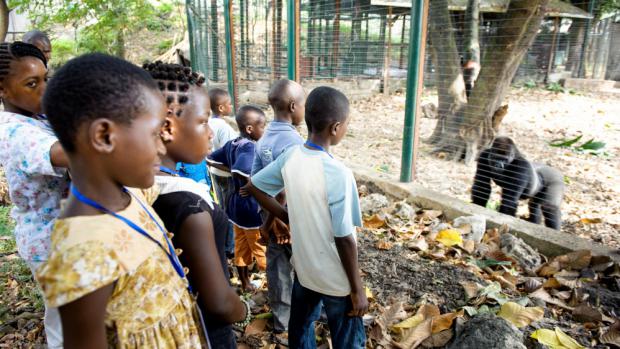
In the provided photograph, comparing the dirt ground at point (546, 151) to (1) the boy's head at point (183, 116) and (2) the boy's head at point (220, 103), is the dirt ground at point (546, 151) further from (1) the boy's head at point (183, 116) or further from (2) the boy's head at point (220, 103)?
(1) the boy's head at point (183, 116)

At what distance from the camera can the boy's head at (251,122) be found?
9.30 feet

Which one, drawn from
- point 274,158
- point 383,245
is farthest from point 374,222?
point 274,158

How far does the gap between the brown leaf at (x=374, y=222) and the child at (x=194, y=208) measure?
231 cm

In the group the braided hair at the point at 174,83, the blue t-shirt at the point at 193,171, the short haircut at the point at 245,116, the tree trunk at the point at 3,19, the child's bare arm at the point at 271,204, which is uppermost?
the tree trunk at the point at 3,19

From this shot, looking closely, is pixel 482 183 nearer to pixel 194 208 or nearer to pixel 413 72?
pixel 413 72

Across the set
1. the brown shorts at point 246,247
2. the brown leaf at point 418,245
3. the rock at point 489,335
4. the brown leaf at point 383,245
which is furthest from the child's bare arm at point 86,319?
the brown leaf at point 418,245

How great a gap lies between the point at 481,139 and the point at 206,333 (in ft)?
19.8

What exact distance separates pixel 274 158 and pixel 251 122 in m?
0.66

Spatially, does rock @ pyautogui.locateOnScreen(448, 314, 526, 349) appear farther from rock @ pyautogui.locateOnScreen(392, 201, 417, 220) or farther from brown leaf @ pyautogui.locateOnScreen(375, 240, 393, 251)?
rock @ pyautogui.locateOnScreen(392, 201, 417, 220)

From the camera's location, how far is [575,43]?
53.8 ft

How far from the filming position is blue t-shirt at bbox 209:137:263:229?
2666 millimetres

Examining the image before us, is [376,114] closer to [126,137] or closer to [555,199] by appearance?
[555,199]

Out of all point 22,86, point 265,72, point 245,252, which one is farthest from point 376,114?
point 22,86

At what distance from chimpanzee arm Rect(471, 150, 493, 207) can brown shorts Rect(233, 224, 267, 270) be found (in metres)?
2.59
